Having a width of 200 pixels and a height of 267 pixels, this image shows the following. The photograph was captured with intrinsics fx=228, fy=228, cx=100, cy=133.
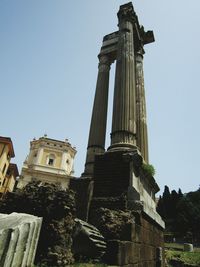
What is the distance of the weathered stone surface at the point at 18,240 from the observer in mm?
2232

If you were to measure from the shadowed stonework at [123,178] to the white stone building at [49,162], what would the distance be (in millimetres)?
29649

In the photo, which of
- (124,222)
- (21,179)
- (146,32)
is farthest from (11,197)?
(21,179)

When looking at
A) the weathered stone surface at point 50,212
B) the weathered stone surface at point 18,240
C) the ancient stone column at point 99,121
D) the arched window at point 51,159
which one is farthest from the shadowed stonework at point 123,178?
the arched window at point 51,159

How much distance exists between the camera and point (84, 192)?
6312 millimetres

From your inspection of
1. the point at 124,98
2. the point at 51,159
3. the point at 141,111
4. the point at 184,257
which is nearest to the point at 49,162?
the point at 51,159

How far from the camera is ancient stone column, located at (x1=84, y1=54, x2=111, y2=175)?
887cm

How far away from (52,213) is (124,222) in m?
1.82

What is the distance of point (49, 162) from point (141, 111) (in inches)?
1260

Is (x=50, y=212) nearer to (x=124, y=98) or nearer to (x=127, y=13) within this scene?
(x=124, y=98)

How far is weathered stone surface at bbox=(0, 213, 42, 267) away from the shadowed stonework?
5.09 ft

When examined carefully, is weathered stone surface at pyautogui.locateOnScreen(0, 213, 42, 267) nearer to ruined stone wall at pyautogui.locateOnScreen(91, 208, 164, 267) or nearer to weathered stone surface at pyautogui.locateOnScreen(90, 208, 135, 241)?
ruined stone wall at pyautogui.locateOnScreen(91, 208, 164, 267)

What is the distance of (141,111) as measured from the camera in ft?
33.8

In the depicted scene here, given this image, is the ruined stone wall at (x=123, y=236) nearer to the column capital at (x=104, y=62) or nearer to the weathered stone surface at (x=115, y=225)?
the weathered stone surface at (x=115, y=225)

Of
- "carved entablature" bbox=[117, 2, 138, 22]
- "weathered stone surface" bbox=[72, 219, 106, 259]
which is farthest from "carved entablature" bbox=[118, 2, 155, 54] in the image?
"weathered stone surface" bbox=[72, 219, 106, 259]
